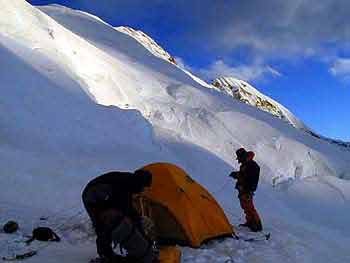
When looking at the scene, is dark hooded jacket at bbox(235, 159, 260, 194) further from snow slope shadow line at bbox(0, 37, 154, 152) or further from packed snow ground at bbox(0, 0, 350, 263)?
snow slope shadow line at bbox(0, 37, 154, 152)

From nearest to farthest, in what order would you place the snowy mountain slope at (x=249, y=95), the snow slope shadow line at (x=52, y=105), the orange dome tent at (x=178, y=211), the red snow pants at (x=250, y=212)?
the orange dome tent at (x=178, y=211) → the red snow pants at (x=250, y=212) → the snow slope shadow line at (x=52, y=105) → the snowy mountain slope at (x=249, y=95)

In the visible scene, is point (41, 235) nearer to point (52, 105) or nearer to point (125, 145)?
point (125, 145)

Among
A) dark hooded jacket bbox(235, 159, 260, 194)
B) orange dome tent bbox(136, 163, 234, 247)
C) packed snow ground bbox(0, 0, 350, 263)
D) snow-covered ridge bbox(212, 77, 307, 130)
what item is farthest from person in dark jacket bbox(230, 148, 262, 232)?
A: snow-covered ridge bbox(212, 77, 307, 130)

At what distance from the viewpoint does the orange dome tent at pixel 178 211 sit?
11.6 metres

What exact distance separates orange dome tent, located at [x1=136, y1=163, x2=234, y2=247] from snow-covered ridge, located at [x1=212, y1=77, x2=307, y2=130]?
388ft

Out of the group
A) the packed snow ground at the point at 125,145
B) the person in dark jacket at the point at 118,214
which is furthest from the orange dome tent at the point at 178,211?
the person in dark jacket at the point at 118,214

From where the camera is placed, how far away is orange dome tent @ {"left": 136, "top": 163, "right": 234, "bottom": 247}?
38.2ft

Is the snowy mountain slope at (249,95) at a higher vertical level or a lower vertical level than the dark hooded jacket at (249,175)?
higher

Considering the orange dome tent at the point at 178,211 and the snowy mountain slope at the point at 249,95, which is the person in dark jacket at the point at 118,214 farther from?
the snowy mountain slope at the point at 249,95

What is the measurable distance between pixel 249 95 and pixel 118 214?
158m

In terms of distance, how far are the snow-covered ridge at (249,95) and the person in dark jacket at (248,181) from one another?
117m

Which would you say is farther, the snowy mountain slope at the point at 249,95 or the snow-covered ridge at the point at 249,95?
the snow-covered ridge at the point at 249,95

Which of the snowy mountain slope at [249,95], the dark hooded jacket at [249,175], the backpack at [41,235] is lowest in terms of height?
the backpack at [41,235]

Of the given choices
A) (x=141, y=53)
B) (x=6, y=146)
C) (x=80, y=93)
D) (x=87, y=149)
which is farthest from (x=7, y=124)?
(x=141, y=53)
